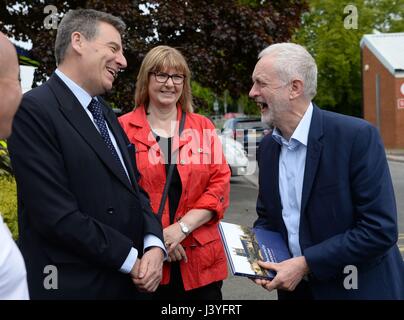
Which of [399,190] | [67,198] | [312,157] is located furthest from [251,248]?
[399,190]

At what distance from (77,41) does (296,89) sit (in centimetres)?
103

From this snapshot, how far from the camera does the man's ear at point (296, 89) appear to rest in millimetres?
2361

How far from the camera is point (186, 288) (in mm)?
2895

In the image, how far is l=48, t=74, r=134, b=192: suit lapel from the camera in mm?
2199

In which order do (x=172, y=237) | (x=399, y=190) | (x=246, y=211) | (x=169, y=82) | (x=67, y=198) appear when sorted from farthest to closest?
(x=399, y=190), (x=246, y=211), (x=169, y=82), (x=172, y=237), (x=67, y=198)

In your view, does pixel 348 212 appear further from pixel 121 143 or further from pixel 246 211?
pixel 246 211

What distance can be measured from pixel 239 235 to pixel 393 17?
36.9 metres

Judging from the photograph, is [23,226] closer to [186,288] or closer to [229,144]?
[186,288]

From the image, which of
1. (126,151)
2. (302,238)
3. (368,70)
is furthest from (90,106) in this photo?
(368,70)

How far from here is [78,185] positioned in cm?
216

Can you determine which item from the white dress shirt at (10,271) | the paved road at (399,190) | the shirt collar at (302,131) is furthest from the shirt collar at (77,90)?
the paved road at (399,190)

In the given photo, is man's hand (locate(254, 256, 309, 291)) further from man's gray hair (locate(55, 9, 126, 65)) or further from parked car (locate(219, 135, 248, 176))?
parked car (locate(219, 135, 248, 176))

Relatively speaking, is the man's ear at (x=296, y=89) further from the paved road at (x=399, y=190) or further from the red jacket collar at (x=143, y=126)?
the paved road at (x=399, y=190)

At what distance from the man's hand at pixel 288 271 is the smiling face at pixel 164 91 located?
4.03 feet
